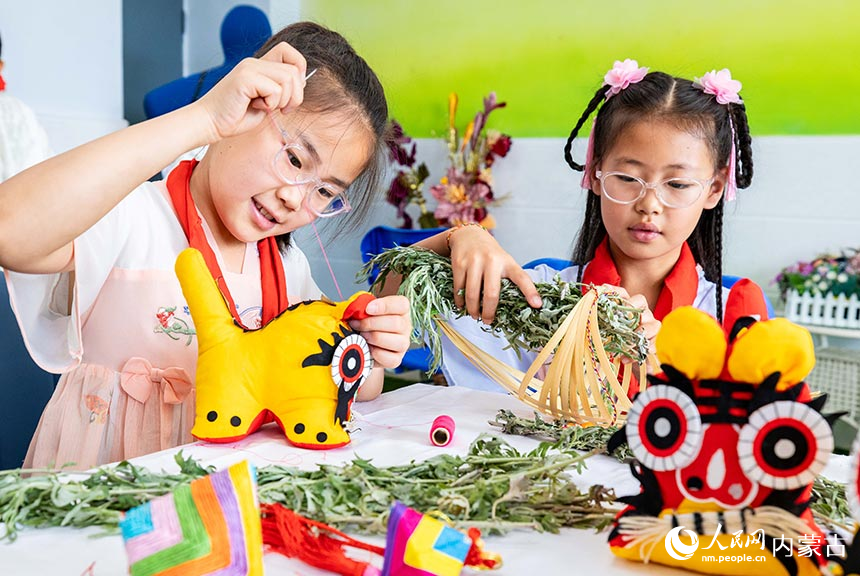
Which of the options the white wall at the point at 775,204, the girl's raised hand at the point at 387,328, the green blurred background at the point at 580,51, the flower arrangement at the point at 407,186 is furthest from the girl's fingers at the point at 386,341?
the flower arrangement at the point at 407,186

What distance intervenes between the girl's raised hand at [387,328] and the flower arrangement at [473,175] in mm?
2693

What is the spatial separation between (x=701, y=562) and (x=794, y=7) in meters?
3.10

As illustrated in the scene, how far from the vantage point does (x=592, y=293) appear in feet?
3.11

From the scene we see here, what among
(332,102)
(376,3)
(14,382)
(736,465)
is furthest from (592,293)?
(376,3)

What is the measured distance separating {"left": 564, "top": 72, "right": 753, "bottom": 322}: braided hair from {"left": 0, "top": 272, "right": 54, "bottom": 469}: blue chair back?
1059mm

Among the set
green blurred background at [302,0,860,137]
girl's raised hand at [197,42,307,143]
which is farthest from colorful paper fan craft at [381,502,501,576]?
green blurred background at [302,0,860,137]

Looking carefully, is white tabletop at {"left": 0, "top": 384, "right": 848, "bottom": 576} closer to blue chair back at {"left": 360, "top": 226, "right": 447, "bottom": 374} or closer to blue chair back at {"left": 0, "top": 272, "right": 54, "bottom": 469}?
blue chair back at {"left": 0, "top": 272, "right": 54, "bottom": 469}

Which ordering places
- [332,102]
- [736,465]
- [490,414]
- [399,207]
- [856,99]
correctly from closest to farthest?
1. [736,465]
2. [490,414]
3. [332,102]
4. [856,99]
5. [399,207]

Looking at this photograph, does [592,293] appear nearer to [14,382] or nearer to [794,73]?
[14,382]

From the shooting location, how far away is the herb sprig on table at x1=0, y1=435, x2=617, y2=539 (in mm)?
605

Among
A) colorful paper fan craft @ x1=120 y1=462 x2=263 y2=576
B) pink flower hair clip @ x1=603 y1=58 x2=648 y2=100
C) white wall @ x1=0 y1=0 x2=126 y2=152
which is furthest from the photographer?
white wall @ x1=0 y1=0 x2=126 y2=152

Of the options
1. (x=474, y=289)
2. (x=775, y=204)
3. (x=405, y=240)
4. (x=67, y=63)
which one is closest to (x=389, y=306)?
(x=474, y=289)

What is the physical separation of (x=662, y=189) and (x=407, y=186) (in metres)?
2.53

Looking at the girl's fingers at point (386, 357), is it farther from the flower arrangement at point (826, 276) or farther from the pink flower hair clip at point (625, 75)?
the flower arrangement at point (826, 276)
